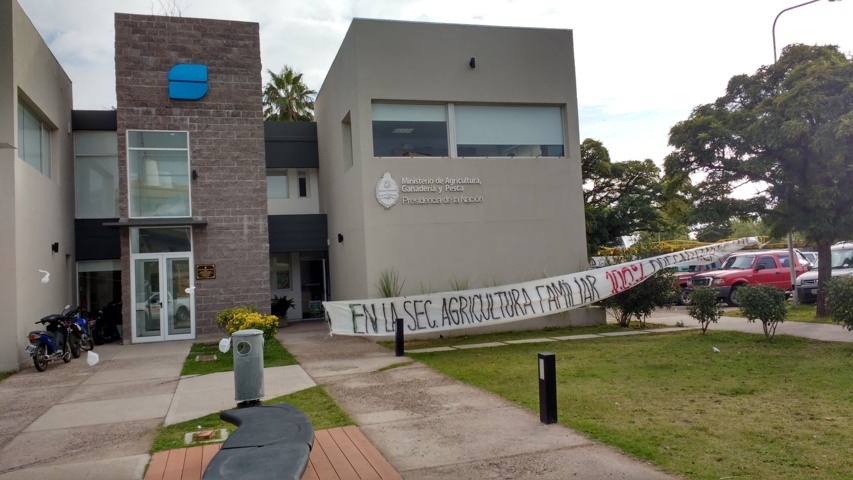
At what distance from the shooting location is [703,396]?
7598mm

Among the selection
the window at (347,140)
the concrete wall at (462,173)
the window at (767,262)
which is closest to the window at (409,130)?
the concrete wall at (462,173)

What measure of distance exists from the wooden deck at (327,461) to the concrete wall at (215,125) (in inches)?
443

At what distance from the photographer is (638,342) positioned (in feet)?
42.0

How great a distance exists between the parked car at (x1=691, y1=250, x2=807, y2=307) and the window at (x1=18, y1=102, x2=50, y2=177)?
777 inches

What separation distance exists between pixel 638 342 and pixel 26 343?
12.5 metres

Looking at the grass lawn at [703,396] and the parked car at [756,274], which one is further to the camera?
the parked car at [756,274]

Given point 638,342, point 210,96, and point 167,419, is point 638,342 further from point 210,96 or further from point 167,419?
point 210,96

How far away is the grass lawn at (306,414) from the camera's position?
6441 mm

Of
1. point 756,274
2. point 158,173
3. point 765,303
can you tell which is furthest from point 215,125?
point 756,274

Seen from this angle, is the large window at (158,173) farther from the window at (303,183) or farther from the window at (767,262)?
the window at (767,262)

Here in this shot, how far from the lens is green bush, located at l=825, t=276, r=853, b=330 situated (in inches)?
405

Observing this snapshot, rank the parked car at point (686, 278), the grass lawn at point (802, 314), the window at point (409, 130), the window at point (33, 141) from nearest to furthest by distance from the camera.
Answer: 1. the window at point (33, 141)
2. the grass lawn at point (802, 314)
3. the window at point (409, 130)
4. the parked car at point (686, 278)

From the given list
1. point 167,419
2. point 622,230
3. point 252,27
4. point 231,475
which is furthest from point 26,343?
point 622,230

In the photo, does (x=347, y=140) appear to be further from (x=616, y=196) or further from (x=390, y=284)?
(x=616, y=196)
